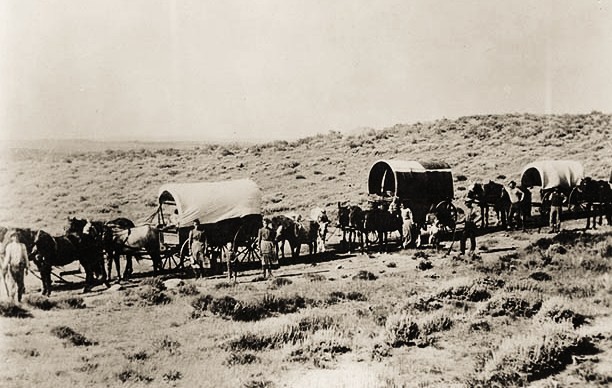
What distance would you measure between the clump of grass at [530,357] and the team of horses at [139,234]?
7.87 meters

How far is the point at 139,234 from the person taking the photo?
45.8ft

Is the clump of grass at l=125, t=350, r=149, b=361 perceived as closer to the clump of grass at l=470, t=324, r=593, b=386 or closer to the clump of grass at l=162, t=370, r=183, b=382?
the clump of grass at l=162, t=370, r=183, b=382

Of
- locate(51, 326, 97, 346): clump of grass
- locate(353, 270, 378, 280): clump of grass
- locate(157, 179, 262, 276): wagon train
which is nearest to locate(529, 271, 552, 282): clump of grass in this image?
locate(353, 270, 378, 280): clump of grass

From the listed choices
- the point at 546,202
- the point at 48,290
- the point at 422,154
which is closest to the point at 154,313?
the point at 48,290

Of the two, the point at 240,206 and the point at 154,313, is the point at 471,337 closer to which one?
the point at 154,313

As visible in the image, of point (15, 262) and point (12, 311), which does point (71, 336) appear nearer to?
point (12, 311)

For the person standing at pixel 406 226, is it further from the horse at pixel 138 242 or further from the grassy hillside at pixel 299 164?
the grassy hillside at pixel 299 164

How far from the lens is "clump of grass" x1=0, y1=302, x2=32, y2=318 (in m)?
10.1

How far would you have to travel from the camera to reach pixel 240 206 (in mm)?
14602

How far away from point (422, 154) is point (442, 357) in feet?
99.4

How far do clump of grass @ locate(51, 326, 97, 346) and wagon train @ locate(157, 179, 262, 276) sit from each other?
14.6 feet

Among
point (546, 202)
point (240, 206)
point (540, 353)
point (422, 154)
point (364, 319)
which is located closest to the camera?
point (540, 353)

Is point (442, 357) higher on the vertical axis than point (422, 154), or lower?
lower

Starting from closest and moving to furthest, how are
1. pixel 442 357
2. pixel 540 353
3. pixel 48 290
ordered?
1. pixel 540 353
2. pixel 442 357
3. pixel 48 290
